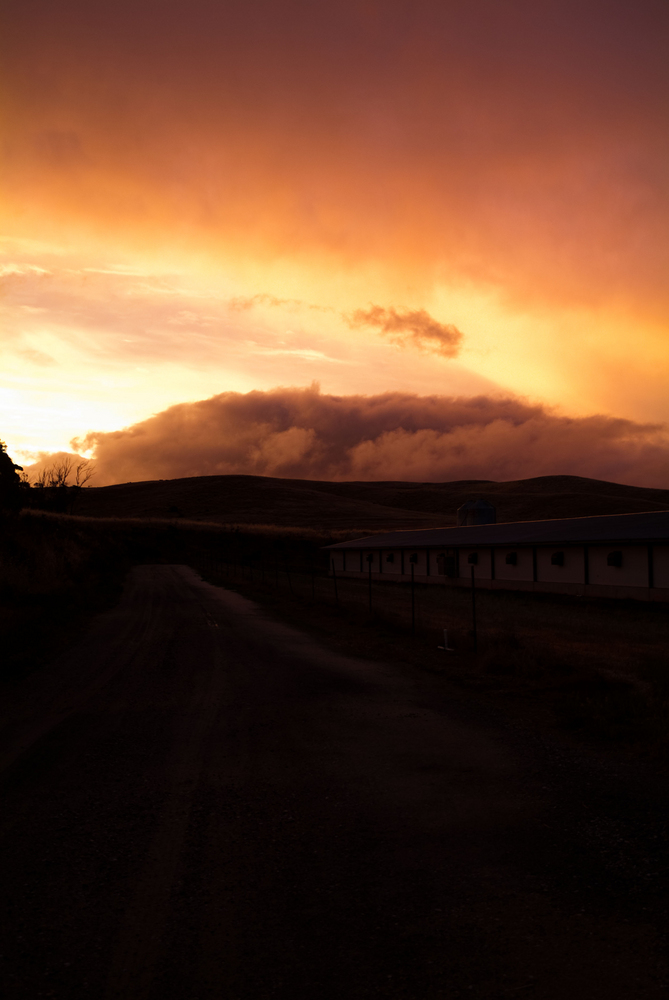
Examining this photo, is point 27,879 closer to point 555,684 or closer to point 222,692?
point 222,692

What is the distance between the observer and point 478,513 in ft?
205

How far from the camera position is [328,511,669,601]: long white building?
31.0 m

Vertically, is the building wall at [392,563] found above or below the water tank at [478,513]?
below

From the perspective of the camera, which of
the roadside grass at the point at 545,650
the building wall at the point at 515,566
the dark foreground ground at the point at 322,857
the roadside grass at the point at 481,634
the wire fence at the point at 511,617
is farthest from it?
the building wall at the point at 515,566

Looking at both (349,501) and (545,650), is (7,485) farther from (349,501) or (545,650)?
(349,501)

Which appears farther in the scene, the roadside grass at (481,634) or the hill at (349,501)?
the hill at (349,501)

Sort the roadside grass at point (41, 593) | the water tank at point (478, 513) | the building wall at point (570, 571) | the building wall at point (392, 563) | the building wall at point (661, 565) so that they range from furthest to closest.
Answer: the water tank at point (478, 513) → the building wall at point (392, 563) → the building wall at point (570, 571) → the building wall at point (661, 565) → the roadside grass at point (41, 593)

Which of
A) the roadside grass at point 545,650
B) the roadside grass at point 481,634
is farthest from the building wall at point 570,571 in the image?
the roadside grass at point 545,650

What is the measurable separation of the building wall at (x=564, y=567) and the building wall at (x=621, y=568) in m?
0.70

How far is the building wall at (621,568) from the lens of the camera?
31.1 meters

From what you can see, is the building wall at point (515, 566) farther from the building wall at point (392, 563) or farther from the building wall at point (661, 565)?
the building wall at point (392, 563)

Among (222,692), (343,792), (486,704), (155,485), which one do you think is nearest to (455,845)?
(343,792)

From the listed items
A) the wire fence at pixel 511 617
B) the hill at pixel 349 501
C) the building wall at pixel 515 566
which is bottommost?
the wire fence at pixel 511 617

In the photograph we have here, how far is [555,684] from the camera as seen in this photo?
38.4 feet
